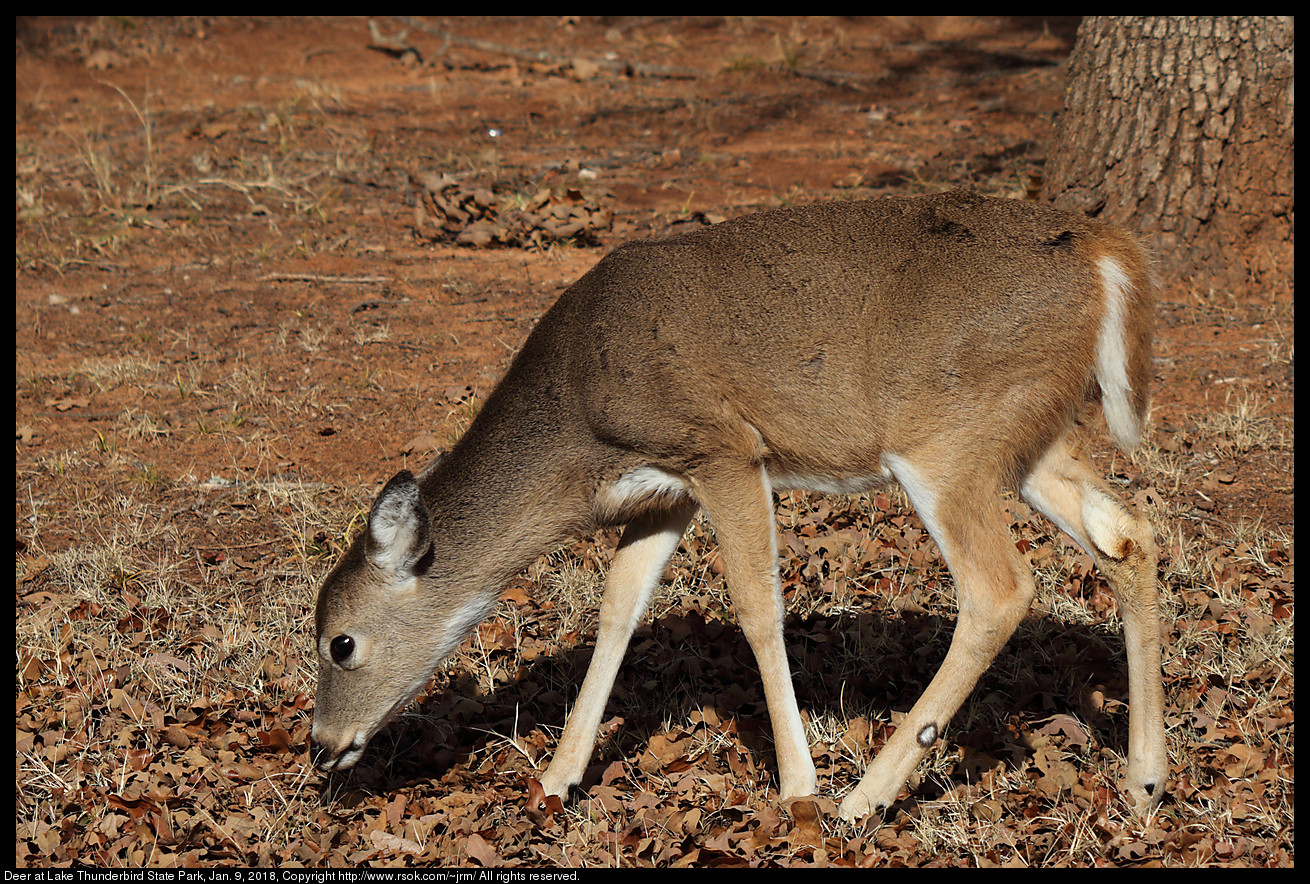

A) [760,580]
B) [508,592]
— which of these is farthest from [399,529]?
[508,592]

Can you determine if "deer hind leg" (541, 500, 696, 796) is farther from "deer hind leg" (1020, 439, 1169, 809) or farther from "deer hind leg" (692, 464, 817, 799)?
"deer hind leg" (1020, 439, 1169, 809)

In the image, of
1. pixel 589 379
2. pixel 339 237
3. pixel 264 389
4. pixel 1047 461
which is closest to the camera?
pixel 589 379

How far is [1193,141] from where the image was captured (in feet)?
25.7

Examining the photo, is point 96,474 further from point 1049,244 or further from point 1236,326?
point 1236,326

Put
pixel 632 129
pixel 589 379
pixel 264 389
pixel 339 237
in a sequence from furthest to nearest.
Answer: pixel 632 129 → pixel 339 237 → pixel 264 389 → pixel 589 379

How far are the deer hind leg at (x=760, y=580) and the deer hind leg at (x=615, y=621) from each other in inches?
15.1

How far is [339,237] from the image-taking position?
10.1m

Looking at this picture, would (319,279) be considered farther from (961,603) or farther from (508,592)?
(961,603)

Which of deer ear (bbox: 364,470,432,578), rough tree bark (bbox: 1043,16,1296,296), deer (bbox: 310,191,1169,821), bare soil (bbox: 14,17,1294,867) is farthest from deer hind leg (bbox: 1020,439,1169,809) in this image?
rough tree bark (bbox: 1043,16,1296,296)

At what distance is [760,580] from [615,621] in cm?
65

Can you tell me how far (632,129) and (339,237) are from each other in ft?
13.5

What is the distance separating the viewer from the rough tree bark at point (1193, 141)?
304 inches
